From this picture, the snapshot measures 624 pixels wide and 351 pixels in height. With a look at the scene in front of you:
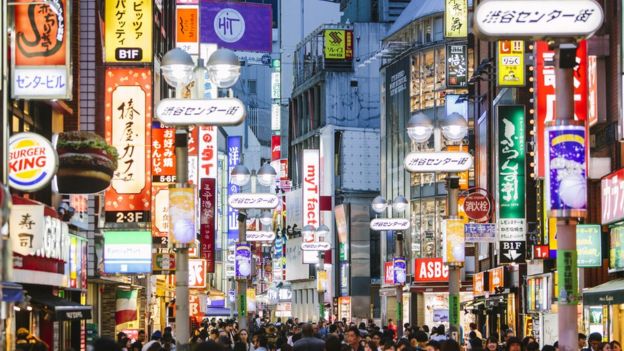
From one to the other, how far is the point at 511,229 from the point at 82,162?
812 inches

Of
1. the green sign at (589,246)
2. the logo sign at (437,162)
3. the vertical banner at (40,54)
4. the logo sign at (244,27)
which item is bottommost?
the green sign at (589,246)

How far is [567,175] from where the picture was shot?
58.1ft

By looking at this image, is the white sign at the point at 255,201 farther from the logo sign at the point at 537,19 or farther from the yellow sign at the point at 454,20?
the yellow sign at the point at 454,20

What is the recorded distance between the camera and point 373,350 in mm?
22047

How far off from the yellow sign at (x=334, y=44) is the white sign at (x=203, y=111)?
278 feet

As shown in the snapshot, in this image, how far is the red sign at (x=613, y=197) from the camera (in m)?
30.2

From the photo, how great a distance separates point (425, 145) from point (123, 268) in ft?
156

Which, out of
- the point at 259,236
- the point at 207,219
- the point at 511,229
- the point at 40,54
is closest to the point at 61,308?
the point at 40,54

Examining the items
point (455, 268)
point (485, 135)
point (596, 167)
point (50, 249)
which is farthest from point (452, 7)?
point (50, 249)

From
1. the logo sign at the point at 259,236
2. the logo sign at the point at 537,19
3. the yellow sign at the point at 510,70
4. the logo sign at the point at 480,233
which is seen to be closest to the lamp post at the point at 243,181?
the logo sign at the point at 259,236

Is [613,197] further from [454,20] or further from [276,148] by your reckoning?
[276,148]

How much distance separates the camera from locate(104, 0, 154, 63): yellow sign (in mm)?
37031

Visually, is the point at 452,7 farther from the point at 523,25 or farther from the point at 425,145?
the point at 523,25

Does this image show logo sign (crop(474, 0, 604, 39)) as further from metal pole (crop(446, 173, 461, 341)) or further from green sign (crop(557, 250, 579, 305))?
metal pole (crop(446, 173, 461, 341))
